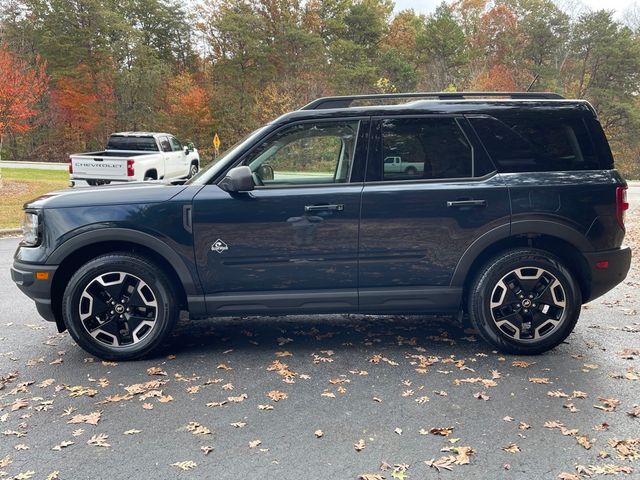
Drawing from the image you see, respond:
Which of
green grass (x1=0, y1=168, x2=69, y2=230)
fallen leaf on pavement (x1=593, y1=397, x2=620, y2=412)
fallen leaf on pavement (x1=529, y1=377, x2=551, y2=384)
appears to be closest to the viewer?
fallen leaf on pavement (x1=593, y1=397, x2=620, y2=412)

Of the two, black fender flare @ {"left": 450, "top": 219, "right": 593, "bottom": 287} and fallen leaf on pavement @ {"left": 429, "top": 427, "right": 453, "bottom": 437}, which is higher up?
black fender flare @ {"left": 450, "top": 219, "right": 593, "bottom": 287}

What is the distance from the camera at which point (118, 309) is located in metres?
4.38

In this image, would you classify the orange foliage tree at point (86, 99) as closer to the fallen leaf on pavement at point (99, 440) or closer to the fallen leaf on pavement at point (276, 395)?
the fallen leaf on pavement at point (276, 395)

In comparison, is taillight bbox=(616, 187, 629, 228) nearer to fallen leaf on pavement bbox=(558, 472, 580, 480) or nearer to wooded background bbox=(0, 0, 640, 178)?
fallen leaf on pavement bbox=(558, 472, 580, 480)

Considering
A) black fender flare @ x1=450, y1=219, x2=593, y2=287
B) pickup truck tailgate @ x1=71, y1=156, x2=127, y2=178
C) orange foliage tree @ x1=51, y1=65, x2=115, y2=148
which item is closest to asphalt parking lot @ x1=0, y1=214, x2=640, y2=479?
black fender flare @ x1=450, y1=219, x2=593, y2=287

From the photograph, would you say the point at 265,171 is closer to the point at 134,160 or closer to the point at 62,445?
the point at 62,445

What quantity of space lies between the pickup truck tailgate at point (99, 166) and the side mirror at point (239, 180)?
1202cm

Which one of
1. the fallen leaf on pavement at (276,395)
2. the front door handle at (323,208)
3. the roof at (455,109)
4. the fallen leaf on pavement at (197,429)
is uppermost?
the roof at (455,109)

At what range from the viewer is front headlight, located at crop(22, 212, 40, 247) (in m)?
4.36

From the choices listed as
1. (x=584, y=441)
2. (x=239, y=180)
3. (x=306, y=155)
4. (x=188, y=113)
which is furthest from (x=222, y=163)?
(x=188, y=113)

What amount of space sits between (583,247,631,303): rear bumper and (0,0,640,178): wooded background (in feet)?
107

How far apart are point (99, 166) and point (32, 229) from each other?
451 inches

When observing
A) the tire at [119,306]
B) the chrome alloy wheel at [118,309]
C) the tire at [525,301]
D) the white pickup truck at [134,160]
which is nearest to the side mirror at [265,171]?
the tire at [119,306]

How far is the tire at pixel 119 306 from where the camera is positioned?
431 centimetres
